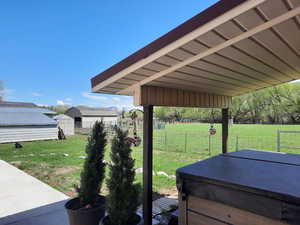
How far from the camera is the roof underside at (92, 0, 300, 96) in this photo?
1158 millimetres

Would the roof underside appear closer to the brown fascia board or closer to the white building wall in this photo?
the brown fascia board

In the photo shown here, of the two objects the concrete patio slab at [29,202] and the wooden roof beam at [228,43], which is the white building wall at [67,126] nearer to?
the concrete patio slab at [29,202]

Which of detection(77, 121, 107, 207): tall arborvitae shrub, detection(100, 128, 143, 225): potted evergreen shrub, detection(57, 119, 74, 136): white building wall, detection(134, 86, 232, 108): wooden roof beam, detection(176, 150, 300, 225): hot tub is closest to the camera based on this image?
detection(176, 150, 300, 225): hot tub

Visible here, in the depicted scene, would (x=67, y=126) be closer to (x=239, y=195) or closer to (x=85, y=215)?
(x=85, y=215)

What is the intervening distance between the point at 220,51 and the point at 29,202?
356 centimetres

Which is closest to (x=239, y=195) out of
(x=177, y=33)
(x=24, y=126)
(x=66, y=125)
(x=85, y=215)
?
(x=177, y=33)

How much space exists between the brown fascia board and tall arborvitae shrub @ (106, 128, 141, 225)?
2.43 ft

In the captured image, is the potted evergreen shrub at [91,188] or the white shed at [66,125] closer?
the potted evergreen shrub at [91,188]

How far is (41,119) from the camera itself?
1282 centimetres

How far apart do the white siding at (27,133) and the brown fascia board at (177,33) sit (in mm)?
12195

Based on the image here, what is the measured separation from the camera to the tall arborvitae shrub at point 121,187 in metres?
1.90

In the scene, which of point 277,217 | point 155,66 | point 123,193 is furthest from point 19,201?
point 277,217

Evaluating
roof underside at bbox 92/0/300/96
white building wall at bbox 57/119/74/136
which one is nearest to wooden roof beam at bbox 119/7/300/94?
roof underside at bbox 92/0/300/96

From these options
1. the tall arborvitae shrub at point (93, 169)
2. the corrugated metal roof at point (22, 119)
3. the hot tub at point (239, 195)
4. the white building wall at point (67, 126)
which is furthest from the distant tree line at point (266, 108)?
the hot tub at point (239, 195)
